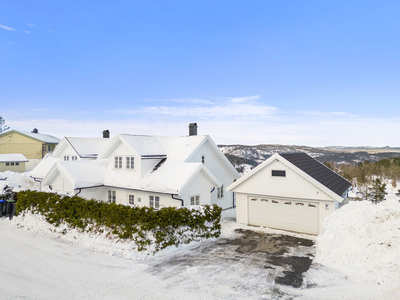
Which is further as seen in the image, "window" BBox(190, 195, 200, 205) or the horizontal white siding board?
"window" BBox(190, 195, 200, 205)

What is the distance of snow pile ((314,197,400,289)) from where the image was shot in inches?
388

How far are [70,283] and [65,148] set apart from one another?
23722mm

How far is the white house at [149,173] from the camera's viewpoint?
19125 mm

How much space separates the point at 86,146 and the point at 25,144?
3455 cm

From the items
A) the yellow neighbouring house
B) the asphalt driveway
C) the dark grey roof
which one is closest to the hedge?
the asphalt driveway

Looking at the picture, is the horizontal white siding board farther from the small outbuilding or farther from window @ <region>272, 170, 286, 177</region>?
the small outbuilding

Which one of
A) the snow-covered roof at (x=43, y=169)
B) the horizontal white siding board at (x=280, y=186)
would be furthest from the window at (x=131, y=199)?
the snow-covered roof at (x=43, y=169)

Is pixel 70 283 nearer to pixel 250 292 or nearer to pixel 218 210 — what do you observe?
pixel 250 292

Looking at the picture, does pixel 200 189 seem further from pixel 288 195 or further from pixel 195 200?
pixel 288 195

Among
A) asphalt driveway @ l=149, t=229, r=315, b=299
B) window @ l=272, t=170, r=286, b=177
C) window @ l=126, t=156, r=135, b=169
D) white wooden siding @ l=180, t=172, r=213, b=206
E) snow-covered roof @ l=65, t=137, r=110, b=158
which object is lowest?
asphalt driveway @ l=149, t=229, r=315, b=299

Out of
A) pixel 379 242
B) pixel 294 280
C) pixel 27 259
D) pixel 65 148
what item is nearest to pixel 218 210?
pixel 294 280

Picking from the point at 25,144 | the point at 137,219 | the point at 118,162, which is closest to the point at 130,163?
the point at 118,162

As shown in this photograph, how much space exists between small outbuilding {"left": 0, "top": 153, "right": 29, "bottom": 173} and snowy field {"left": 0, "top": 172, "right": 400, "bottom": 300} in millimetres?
38994

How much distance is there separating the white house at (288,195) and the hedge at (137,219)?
352cm
